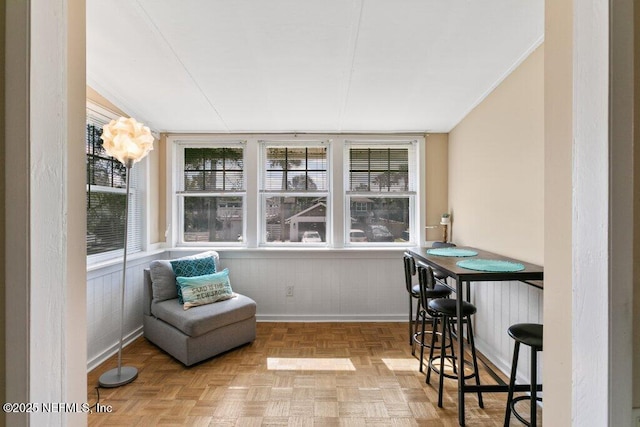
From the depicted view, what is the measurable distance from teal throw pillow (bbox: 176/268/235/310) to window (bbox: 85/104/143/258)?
0.76 m

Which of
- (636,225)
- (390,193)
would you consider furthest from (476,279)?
(390,193)

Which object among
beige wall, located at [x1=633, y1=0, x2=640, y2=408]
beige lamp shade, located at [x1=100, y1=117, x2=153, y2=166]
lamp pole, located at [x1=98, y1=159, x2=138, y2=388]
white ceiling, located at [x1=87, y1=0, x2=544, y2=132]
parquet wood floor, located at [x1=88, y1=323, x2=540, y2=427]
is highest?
white ceiling, located at [x1=87, y1=0, x2=544, y2=132]

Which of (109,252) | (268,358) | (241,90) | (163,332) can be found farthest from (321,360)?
(241,90)

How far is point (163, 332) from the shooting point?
8.55 ft

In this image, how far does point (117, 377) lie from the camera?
2.23 m

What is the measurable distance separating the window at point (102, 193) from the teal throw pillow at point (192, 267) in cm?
61

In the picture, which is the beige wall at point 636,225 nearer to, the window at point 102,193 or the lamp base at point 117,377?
the lamp base at point 117,377

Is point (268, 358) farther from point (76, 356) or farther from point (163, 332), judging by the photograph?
point (76, 356)

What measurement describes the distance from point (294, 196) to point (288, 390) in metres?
2.13

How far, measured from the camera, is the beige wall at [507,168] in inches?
75.5

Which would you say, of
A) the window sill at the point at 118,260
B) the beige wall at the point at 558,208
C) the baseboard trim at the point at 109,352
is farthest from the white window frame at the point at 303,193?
the beige wall at the point at 558,208

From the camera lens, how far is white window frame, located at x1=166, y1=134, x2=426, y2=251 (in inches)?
138

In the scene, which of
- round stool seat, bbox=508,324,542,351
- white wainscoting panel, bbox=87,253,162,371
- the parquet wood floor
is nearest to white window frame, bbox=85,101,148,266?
white wainscoting panel, bbox=87,253,162,371

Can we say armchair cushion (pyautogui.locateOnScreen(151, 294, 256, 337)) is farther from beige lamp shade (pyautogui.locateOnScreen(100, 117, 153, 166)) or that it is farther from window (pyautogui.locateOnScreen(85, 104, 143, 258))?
beige lamp shade (pyautogui.locateOnScreen(100, 117, 153, 166))
